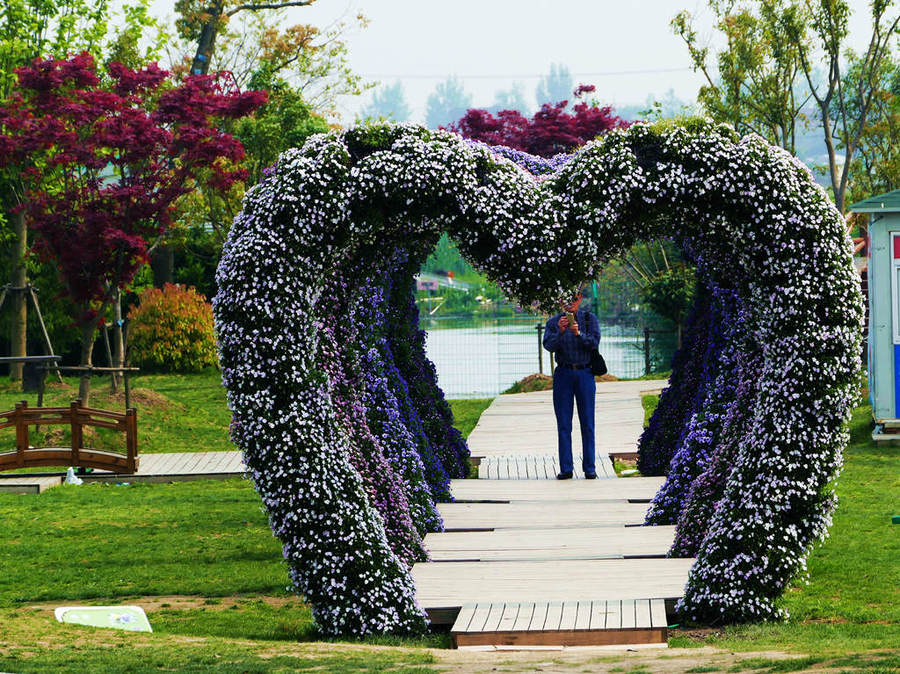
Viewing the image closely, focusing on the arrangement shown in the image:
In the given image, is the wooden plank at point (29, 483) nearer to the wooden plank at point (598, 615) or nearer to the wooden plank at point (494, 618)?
the wooden plank at point (494, 618)

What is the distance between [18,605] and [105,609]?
109 centimetres

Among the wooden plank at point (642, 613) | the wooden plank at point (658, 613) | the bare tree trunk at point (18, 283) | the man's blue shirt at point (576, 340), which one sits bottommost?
the wooden plank at point (658, 613)

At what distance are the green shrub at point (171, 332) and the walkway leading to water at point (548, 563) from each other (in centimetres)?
1088

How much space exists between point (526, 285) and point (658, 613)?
216 cm

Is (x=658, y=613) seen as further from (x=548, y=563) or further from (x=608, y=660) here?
(x=548, y=563)

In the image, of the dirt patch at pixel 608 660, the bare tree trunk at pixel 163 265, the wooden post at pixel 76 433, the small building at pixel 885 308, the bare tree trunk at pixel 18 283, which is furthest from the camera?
the bare tree trunk at pixel 163 265

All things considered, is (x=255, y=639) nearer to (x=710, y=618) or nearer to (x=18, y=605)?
(x=18, y=605)

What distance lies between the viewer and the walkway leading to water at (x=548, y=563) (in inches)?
276

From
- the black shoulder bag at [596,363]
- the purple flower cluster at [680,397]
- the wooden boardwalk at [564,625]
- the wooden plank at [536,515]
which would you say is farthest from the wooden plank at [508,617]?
the black shoulder bag at [596,363]

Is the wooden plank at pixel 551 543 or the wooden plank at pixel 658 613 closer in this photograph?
the wooden plank at pixel 658 613

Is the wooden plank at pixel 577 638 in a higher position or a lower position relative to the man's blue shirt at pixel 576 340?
lower

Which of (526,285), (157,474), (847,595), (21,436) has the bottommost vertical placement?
(847,595)

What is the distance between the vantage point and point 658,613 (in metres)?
7.26

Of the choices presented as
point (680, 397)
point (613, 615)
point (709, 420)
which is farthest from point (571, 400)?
point (613, 615)
